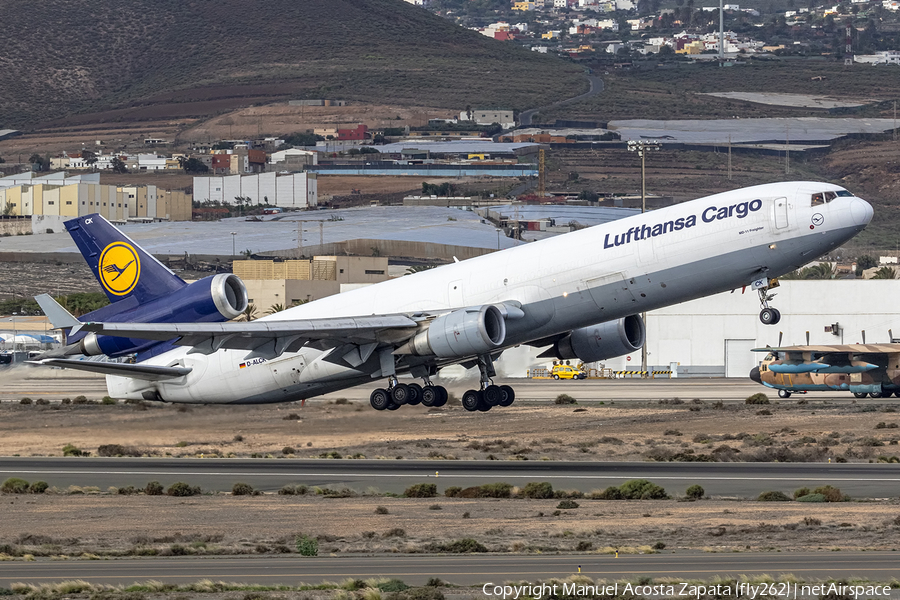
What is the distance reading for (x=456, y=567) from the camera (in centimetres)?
3481

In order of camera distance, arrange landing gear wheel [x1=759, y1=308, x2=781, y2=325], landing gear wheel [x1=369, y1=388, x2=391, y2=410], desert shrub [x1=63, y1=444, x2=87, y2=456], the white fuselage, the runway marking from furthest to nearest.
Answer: desert shrub [x1=63, y1=444, x2=87, y2=456] < the runway marking < landing gear wheel [x1=369, y1=388, x2=391, y2=410] < landing gear wheel [x1=759, y1=308, x2=781, y2=325] < the white fuselage

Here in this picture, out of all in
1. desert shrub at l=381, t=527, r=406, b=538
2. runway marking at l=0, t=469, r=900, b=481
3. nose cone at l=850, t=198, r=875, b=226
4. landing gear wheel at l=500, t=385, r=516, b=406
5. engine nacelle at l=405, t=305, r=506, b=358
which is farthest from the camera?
runway marking at l=0, t=469, r=900, b=481

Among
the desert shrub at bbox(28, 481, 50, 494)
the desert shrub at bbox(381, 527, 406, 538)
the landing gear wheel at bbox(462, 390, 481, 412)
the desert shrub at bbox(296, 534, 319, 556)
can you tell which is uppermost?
the landing gear wheel at bbox(462, 390, 481, 412)

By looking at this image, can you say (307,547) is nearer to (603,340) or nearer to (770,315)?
(770,315)

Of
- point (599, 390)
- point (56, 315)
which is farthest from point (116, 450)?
point (599, 390)

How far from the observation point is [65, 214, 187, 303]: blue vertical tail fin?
184ft

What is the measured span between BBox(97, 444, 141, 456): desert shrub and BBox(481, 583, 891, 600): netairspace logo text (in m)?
46.4

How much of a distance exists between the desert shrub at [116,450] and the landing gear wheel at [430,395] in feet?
84.4

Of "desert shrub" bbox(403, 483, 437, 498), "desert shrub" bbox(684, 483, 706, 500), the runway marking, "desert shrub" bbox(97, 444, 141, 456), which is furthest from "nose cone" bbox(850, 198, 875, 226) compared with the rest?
"desert shrub" bbox(97, 444, 141, 456)

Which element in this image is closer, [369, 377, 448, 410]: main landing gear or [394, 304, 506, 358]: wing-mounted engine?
[394, 304, 506, 358]: wing-mounted engine

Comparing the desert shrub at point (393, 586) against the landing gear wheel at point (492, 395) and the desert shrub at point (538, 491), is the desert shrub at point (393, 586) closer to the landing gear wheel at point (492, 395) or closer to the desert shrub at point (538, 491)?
the desert shrub at point (538, 491)

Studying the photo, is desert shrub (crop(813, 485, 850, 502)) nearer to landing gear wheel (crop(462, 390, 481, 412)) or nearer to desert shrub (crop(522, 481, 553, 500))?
desert shrub (crop(522, 481, 553, 500))

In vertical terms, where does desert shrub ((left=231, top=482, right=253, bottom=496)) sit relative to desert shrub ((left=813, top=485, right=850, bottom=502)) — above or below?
below

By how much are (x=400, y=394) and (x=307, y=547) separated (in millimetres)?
15727
